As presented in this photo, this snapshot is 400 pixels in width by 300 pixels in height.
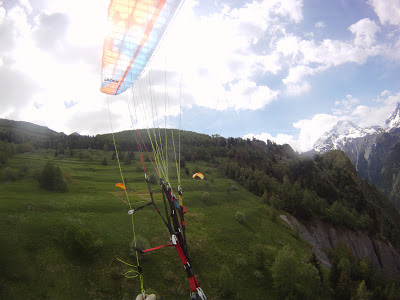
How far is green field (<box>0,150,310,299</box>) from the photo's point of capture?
2212 centimetres

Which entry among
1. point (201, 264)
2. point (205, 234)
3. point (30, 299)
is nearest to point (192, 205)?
point (205, 234)

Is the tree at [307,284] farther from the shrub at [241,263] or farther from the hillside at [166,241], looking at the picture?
the shrub at [241,263]

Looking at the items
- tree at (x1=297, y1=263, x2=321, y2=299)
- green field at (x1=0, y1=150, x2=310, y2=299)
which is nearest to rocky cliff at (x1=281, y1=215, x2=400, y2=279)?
green field at (x1=0, y1=150, x2=310, y2=299)

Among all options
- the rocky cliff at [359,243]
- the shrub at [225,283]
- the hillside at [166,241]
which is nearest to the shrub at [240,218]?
the hillside at [166,241]

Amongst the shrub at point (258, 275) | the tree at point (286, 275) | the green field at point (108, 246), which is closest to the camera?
the green field at point (108, 246)

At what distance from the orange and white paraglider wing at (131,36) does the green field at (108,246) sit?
21140 millimetres

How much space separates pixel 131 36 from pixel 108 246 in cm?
2702

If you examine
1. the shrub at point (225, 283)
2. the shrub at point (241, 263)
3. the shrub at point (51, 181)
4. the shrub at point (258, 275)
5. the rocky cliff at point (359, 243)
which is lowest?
the rocky cliff at point (359, 243)

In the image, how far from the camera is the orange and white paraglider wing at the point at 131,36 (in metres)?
8.91

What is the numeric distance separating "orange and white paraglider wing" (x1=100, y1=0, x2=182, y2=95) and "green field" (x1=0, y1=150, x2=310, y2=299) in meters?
21.1

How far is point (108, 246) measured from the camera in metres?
28.3

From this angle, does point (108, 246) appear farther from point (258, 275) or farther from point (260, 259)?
point (260, 259)

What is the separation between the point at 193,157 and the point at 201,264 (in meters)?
88.3

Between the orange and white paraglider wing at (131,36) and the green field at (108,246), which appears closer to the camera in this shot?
the orange and white paraglider wing at (131,36)
